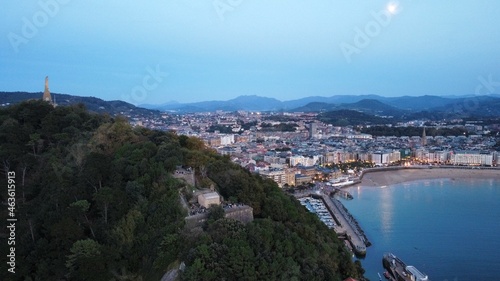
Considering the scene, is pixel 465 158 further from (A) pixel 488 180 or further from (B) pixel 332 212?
(B) pixel 332 212

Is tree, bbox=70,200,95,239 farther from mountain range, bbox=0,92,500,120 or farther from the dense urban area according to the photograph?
mountain range, bbox=0,92,500,120

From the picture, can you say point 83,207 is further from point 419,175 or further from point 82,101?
point 82,101

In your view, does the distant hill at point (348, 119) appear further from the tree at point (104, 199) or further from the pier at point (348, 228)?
the tree at point (104, 199)

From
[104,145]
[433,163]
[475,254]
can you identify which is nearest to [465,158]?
[433,163]

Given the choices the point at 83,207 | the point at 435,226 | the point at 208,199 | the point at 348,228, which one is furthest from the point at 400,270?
the point at 83,207

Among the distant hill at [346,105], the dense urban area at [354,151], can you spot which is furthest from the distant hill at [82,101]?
the distant hill at [346,105]
